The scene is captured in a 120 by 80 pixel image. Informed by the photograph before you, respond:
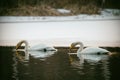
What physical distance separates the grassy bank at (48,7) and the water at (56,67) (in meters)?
1.36

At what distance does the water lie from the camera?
488cm

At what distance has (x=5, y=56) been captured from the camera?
6.35m

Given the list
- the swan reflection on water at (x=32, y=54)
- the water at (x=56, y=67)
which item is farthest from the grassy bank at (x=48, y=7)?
the water at (x=56, y=67)

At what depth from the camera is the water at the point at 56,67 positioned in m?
4.88

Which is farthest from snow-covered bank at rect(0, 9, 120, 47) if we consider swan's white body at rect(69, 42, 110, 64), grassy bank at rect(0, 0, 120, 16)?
swan's white body at rect(69, 42, 110, 64)

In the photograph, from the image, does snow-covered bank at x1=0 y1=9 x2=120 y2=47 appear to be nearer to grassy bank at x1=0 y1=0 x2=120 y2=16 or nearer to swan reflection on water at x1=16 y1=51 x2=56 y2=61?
grassy bank at x1=0 y1=0 x2=120 y2=16

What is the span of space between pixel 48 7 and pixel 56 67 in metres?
2.62

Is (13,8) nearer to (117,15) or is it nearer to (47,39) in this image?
(47,39)

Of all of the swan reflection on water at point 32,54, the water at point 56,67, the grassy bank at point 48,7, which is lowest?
the swan reflection on water at point 32,54

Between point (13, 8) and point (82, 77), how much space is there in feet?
11.3

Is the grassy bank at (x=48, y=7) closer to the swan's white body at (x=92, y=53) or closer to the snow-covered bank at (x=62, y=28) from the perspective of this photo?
the snow-covered bank at (x=62, y=28)

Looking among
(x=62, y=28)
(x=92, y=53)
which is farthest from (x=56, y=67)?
(x=62, y=28)

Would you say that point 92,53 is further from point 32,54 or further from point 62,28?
point 62,28

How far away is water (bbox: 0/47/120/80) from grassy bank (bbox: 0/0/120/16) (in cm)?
136
